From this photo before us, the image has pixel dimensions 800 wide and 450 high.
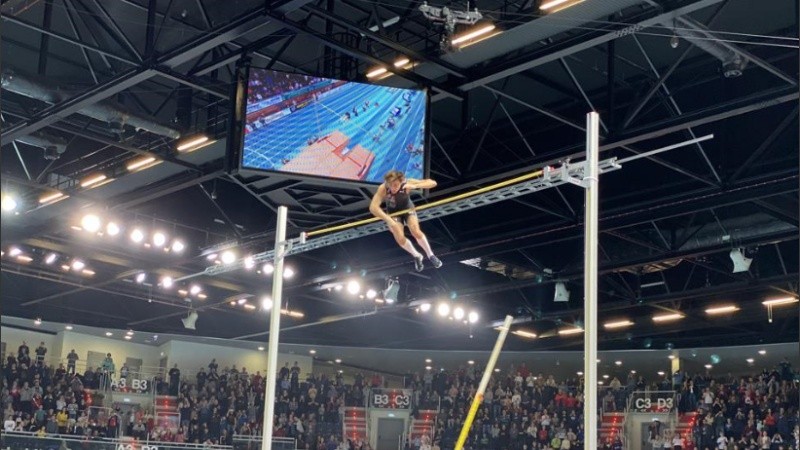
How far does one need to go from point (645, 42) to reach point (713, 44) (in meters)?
3.03

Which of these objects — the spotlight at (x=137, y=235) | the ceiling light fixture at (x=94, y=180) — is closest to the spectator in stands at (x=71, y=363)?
the spotlight at (x=137, y=235)

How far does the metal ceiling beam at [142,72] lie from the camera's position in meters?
13.9

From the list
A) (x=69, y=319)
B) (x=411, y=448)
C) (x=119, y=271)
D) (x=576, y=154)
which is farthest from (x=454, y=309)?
(x=69, y=319)

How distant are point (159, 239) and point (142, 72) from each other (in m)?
9.09

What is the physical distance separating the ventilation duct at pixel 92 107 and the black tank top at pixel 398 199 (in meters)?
5.72

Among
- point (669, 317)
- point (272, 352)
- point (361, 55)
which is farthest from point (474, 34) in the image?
point (669, 317)

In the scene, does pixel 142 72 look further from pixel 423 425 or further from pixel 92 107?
pixel 423 425

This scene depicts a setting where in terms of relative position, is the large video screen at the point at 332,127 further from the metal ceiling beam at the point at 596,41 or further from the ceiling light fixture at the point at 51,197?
the ceiling light fixture at the point at 51,197

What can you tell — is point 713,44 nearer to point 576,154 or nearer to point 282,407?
point 576,154

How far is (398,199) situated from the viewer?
13172 millimetres

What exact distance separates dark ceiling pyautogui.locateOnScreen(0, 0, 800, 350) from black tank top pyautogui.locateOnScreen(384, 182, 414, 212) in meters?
2.56

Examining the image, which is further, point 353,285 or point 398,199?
point 353,285

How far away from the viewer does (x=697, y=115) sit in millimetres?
14883

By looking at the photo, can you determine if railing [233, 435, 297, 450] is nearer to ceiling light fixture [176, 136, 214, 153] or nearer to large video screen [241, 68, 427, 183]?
ceiling light fixture [176, 136, 214, 153]
